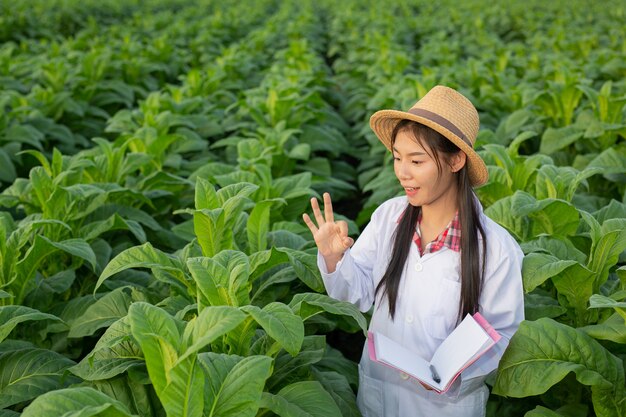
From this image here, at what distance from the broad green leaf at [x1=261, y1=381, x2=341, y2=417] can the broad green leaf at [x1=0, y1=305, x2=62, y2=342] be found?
823 millimetres

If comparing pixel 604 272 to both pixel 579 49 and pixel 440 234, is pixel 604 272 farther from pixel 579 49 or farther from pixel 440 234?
pixel 579 49

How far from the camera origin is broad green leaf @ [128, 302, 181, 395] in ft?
5.85

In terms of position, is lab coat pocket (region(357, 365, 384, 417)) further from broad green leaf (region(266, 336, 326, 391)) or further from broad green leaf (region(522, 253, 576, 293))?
broad green leaf (region(522, 253, 576, 293))

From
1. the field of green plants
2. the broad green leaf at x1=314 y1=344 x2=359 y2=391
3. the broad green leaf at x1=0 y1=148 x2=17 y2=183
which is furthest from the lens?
the broad green leaf at x1=0 y1=148 x2=17 y2=183

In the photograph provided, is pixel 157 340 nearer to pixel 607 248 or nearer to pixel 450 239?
pixel 450 239

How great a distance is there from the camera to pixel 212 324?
70.3 inches

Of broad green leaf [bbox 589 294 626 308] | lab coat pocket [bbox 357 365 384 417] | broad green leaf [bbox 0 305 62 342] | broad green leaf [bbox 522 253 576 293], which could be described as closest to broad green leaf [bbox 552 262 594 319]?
broad green leaf [bbox 522 253 576 293]

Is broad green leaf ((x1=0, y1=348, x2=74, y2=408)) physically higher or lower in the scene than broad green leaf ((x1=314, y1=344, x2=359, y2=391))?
higher

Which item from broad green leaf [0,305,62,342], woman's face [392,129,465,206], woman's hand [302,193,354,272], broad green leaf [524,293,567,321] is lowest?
broad green leaf [524,293,567,321]

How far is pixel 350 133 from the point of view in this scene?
7.21m

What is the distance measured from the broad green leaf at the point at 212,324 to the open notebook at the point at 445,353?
52 cm

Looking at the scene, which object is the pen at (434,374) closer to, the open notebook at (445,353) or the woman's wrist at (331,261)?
the open notebook at (445,353)

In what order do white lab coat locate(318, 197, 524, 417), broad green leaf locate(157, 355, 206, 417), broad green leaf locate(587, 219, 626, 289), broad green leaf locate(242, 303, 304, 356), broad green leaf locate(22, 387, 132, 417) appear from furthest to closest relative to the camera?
broad green leaf locate(587, 219, 626, 289) → white lab coat locate(318, 197, 524, 417) → broad green leaf locate(242, 303, 304, 356) → broad green leaf locate(157, 355, 206, 417) → broad green leaf locate(22, 387, 132, 417)

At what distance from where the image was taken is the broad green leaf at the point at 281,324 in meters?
1.88
